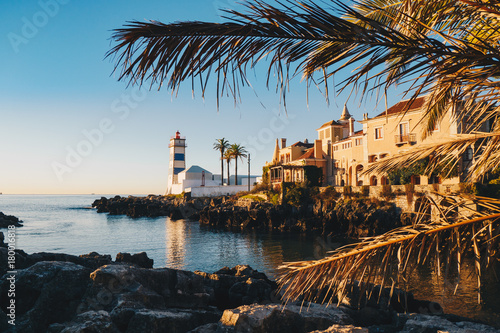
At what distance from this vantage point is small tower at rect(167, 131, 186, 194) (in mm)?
95500

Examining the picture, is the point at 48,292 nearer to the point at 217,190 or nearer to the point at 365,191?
the point at 365,191

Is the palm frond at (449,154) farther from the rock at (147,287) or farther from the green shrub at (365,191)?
the green shrub at (365,191)

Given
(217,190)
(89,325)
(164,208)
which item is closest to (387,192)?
(89,325)

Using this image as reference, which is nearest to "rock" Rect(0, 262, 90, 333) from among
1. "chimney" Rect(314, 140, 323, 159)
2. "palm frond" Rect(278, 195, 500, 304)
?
"palm frond" Rect(278, 195, 500, 304)

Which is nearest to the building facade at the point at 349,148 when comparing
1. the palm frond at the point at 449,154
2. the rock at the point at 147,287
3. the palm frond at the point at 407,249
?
the rock at the point at 147,287

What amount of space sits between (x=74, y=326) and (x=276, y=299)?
706 centimetres

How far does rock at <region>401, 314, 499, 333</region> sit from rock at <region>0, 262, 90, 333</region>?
23.5 feet

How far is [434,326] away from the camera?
23.0 feet

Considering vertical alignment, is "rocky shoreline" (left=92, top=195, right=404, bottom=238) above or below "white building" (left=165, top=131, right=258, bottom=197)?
below

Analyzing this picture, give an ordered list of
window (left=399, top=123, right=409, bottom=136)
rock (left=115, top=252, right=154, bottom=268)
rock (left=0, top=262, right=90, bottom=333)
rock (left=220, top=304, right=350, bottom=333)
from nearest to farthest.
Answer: rock (left=220, top=304, right=350, bottom=333) < rock (left=0, top=262, right=90, bottom=333) < rock (left=115, top=252, right=154, bottom=268) < window (left=399, top=123, right=409, bottom=136)

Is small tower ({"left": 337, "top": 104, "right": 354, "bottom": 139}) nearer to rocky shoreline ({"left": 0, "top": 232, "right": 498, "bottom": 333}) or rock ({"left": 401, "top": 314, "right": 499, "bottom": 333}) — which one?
rocky shoreline ({"left": 0, "top": 232, "right": 498, "bottom": 333})

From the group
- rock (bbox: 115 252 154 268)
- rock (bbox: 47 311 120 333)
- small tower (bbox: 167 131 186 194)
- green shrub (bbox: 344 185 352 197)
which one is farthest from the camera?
small tower (bbox: 167 131 186 194)

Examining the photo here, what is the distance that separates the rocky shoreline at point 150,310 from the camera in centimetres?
705

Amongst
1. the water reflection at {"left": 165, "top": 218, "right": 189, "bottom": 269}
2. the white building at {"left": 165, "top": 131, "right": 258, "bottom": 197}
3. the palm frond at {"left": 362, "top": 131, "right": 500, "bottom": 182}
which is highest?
the white building at {"left": 165, "top": 131, "right": 258, "bottom": 197}
